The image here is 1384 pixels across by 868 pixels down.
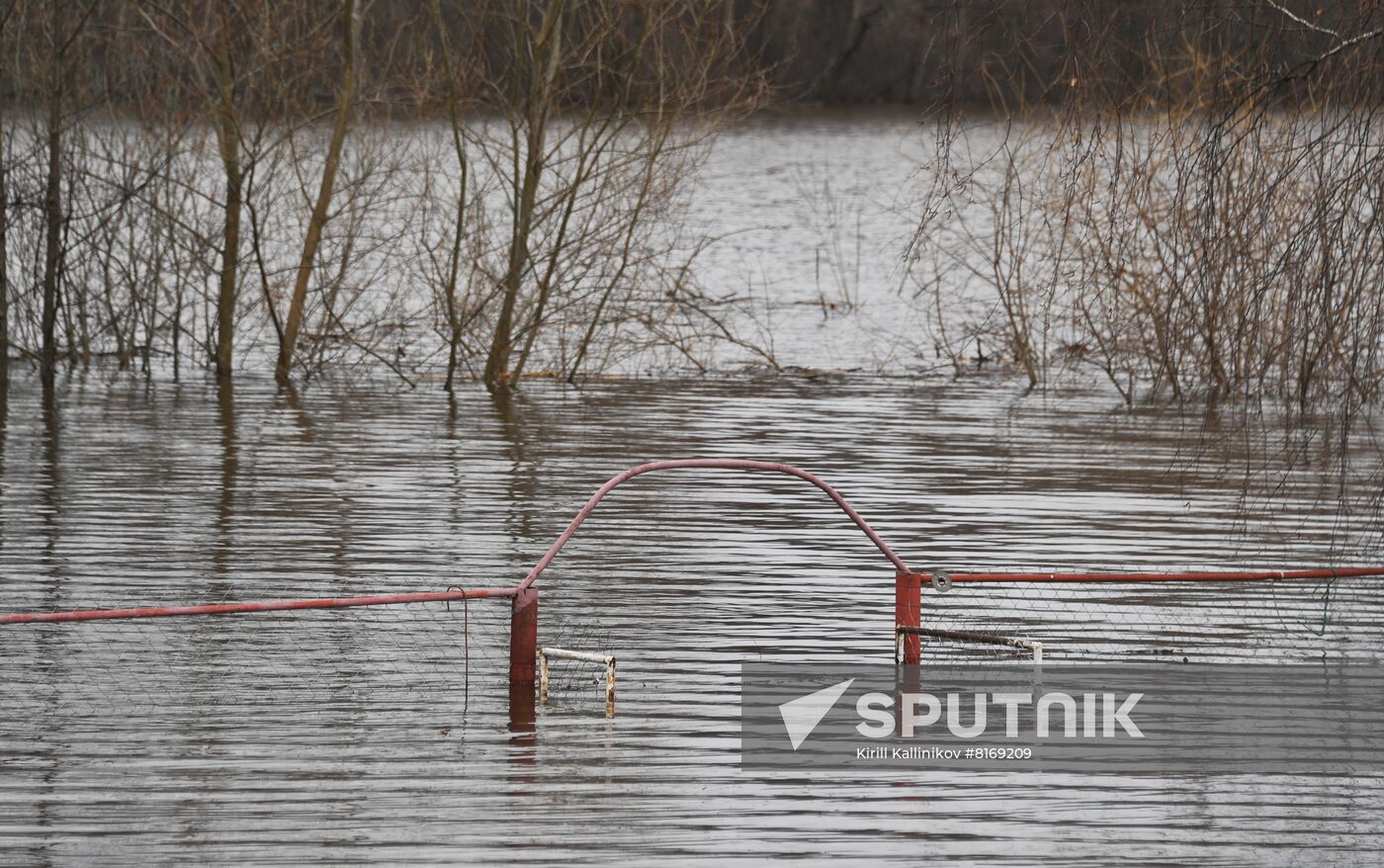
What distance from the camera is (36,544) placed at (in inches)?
378

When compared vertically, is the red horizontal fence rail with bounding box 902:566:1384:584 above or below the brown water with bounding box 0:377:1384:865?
above

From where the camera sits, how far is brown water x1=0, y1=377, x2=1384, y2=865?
210 inches

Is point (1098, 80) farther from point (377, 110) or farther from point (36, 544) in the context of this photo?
point (377, 110)

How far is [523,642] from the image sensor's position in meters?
6.85

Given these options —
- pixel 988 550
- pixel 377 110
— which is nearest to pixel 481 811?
pixel 988 550

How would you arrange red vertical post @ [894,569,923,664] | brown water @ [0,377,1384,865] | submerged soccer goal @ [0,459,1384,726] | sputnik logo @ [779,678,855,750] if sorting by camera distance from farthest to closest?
1. red vertical post @ [894,569,923,664]
2. submerged soccer goal @ [0,459,1384,726]
3. sputnik logo @ [779,678,855,750]
4. brown water @ [0,377,1384,865]

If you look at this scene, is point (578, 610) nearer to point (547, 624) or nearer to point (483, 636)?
point (547, 624)

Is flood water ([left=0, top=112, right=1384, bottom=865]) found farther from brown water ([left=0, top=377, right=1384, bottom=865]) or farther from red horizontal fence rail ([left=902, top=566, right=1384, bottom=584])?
red horizontal fence rail ([left=902, top=566, right=1384, bottom=584])

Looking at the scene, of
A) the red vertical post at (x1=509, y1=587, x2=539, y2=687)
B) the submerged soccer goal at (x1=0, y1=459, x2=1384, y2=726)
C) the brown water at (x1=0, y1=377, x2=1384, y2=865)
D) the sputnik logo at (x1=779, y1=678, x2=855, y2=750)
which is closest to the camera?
the brown water at (x1=0, y1=377, x2=1384, y2=865)

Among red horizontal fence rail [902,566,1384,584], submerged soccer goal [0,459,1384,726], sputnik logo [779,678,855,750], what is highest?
red horizontal fence rail [902,566,1384,584]

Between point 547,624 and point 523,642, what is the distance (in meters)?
1.13

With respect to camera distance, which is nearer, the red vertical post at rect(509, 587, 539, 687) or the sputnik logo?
the sputnik logo

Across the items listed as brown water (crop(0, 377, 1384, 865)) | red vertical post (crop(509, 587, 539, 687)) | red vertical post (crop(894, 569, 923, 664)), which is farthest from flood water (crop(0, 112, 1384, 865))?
red vertical post (crop(894, 569, 923, 664))

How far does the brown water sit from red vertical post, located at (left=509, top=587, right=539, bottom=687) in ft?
0.54
